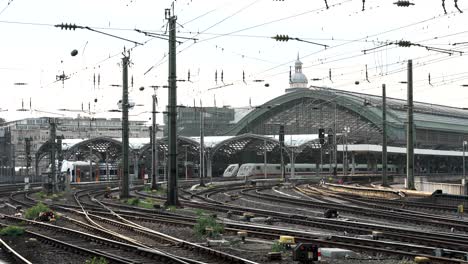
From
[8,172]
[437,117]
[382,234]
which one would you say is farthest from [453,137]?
[382,234]

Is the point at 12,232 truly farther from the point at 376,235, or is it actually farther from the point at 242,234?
the point at 376,235

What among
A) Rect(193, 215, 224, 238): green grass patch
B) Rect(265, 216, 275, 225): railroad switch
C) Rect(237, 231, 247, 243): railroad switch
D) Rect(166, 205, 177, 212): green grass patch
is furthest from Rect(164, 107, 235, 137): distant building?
Rect(237, 231, 247, 243): railroad switch

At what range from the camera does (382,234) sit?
22.3 metres

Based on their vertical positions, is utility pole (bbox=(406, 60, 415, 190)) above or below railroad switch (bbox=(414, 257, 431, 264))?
above

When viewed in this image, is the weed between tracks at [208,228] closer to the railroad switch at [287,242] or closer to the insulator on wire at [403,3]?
the railroad switch at [287,242]

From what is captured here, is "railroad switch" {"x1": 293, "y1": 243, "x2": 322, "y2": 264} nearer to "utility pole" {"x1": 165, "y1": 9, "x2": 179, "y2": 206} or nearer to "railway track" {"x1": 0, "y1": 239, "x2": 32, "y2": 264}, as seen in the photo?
"railway track" {"x1": 0, "y1": 239, "x2": 32, "y2": 264}

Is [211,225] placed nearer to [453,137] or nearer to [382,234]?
[382,234]

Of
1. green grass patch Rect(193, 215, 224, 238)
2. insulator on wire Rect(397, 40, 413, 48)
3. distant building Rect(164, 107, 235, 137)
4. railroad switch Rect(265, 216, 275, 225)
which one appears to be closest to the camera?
green grass patch Rect(193, 215, 224, 238)

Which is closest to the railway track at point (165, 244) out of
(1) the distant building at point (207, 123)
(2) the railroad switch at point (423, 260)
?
(2) the railroad switch at point (423, 260)

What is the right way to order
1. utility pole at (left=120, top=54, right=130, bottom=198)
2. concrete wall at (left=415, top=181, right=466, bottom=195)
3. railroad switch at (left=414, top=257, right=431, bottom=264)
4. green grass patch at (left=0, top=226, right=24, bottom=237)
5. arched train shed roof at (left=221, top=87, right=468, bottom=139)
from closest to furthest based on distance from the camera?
railroad switch at (left=414, top=257, right=431, bottom=264) < green grass patch at (left=0, top=226, right=24, bottom=237) < utility pole at (left=120, top=54, right=130, bottom=198) < concrete wall at (left=415, top=181, right=466, bottom=195) < arched train shed roof at (left=221, top=87, right=468, bottom=139)

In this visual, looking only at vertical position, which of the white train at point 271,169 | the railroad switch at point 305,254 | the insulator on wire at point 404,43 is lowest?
the white train at point 271,169

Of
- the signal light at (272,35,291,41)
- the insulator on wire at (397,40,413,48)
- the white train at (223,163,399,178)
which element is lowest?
the white train at (223,163,399,178)

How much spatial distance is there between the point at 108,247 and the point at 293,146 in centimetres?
9243

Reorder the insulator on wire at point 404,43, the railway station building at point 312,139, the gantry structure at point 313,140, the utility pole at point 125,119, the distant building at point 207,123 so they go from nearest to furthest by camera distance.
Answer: the insulator on wire at point 404,43 < the utility pole at point 125,119 < the gantry structure at point 313,140 < the railway station building at point 312,139 < the distant building at point 207,123
